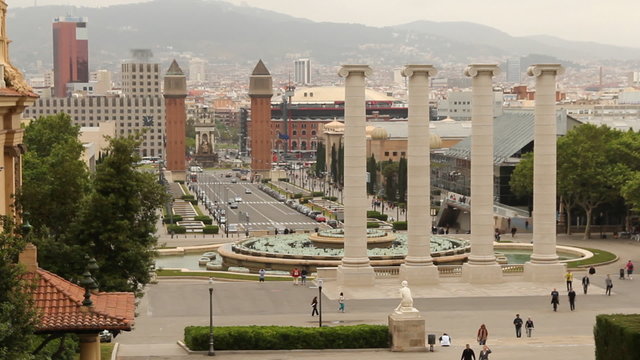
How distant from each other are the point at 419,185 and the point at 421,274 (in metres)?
4.75

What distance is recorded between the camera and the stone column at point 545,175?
2768 inches

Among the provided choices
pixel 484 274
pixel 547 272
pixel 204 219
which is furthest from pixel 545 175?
pixel 204 219

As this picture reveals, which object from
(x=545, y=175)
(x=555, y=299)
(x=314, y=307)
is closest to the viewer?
(x=314, y=307)

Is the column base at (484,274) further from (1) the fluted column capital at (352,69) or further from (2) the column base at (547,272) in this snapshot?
(1) the fluted column capital at (352,69)

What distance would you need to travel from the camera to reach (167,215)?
446 feet

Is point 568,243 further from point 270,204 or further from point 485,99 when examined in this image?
point 270,204

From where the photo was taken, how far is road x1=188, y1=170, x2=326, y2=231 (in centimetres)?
13075

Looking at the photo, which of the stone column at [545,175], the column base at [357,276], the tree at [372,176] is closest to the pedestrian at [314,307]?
the column base at [357,276]

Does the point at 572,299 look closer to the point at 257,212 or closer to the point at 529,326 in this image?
the point at 529,326

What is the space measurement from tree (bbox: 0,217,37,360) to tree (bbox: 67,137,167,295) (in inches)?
856

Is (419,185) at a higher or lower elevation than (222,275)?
higher

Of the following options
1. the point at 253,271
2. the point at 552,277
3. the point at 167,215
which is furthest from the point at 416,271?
the point at 167,215

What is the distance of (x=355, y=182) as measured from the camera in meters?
69.1

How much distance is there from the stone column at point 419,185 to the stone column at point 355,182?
241 centimetres
